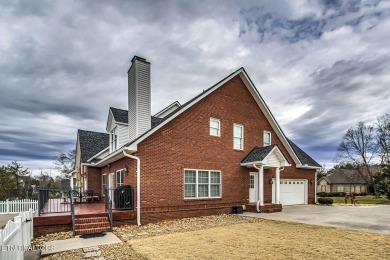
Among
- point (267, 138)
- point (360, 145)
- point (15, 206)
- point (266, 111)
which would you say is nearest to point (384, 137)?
point (360, 145)

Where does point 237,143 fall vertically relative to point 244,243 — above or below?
above

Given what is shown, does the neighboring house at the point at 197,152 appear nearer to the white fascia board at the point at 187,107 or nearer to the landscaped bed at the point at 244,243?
the white fascia board at the point at 187,107

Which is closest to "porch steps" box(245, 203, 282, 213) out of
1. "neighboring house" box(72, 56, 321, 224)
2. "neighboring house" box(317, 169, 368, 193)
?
"neighboring house" box(72, 56, 321, 224)

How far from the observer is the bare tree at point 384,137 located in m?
38.3

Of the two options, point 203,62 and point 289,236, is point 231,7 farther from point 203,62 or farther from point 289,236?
point 289,236

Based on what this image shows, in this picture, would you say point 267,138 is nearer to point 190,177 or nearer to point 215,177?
point 215,177

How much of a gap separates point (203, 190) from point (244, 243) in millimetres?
6238

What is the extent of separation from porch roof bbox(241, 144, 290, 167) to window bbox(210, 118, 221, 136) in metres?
2.53

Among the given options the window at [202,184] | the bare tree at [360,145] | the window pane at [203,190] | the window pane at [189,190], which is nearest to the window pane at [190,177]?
the window at [202,184]

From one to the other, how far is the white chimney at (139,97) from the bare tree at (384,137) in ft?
133

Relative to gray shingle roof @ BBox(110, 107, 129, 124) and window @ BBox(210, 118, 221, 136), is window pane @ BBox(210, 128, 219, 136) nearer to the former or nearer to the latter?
window @ BBox(210, 118, 221, 136)

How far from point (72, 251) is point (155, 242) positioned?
93.3 inches

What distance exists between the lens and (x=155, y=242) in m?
7.83

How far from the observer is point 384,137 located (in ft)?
127
